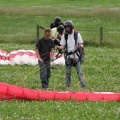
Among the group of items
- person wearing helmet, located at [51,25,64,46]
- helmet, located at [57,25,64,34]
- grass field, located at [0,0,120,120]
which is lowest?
grass field, located at [0,0,120,120]

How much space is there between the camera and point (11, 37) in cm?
3072

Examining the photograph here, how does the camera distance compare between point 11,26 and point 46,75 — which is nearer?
point 46,75

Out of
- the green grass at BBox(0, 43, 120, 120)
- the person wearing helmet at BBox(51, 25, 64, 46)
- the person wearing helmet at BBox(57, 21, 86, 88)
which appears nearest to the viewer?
the green grass at BBox(0, 43, 120, 120)

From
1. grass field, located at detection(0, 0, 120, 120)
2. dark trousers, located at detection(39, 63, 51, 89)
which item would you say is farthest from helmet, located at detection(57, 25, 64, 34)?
dark trousers, located at detection(39, 63, 51, 89)

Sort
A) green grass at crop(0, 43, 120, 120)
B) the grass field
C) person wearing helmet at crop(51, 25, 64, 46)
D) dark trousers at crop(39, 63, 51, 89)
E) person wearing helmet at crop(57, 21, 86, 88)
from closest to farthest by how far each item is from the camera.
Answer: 1. green grass at crop(0, 43, 120, 120)
2. the grass field
3. person wearing helmet at crop(57, 21, 86, 88)
4. dark trousers at crop(39, 63, 51, 89)
5. person wearing helmet at crop(51, 25, 64, 46)

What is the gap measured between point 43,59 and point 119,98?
3.33 m

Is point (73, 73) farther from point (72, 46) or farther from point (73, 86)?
point (72, 46)

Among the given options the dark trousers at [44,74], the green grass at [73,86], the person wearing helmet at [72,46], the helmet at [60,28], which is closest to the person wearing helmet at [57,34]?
the helmet at [60,28]

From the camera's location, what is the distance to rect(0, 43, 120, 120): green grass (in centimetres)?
1069

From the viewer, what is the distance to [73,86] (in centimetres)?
1495

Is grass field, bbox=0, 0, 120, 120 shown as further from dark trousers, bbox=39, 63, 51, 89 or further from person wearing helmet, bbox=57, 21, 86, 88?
person wearing helmet, bbox=57, 21, 86, 88

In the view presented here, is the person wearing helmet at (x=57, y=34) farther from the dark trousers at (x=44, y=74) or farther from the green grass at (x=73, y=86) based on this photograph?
the dark trousers at (x=44, y=74)

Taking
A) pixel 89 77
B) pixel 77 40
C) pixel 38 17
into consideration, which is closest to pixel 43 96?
pixel 77 40

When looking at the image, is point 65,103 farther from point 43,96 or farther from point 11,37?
point 11,37
